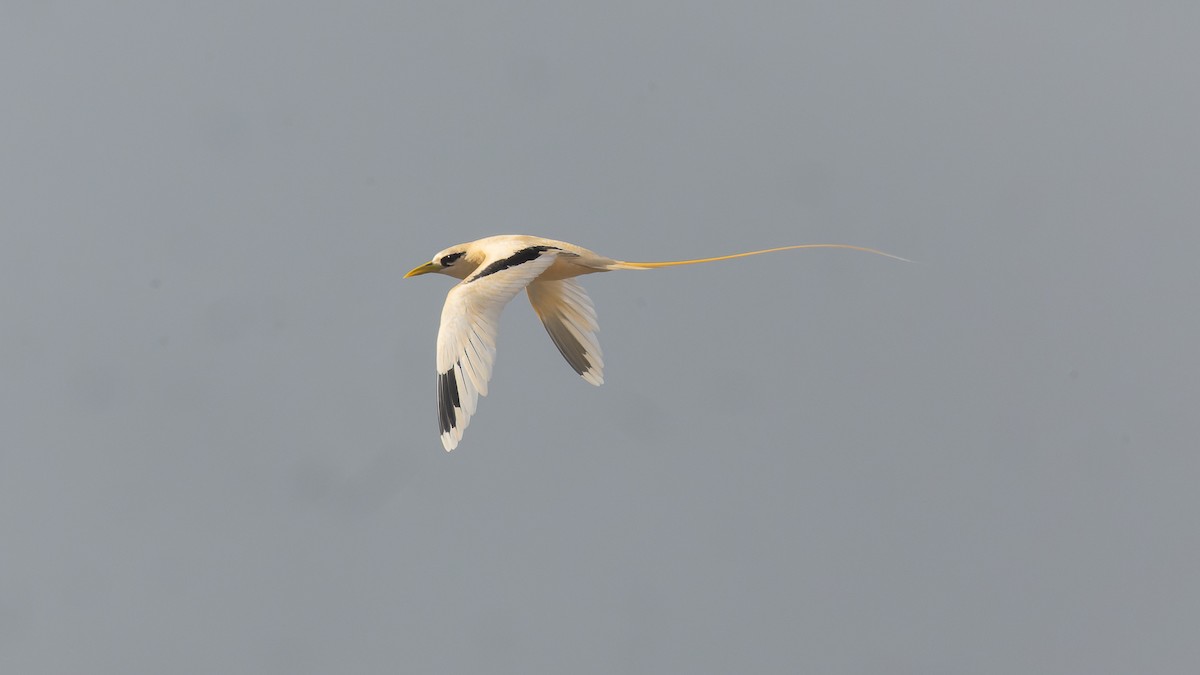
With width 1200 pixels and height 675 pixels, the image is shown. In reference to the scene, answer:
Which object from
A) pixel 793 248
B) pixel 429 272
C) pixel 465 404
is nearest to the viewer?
pixel 465 404

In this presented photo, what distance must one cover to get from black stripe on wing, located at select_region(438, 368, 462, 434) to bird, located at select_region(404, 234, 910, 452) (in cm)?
2

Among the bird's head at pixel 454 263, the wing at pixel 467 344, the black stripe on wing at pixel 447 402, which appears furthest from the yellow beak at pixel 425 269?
the black stripe on wing at pixel 447 402

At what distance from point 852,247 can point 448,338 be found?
7.11 metres

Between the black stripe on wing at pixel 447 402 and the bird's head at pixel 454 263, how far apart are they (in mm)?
5060

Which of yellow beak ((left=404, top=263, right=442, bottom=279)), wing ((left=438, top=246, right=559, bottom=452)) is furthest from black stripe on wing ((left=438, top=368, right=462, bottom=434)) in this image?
yellow beak ((left=404, top=263, right=442, bottom=279))

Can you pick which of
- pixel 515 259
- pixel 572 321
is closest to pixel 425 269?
pixel 515 259

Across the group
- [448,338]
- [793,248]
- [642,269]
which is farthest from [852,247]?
[448,338]

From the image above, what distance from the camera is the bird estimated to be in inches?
1112

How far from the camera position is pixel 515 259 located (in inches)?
1237

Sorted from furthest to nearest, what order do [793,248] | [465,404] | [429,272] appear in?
[429,272]
[793,248]
[465,404]

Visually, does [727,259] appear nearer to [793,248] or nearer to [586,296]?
[793,248]

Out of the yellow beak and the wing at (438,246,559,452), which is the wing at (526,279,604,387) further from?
the wing at (438,246,559,452)

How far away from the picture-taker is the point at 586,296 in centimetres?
3531

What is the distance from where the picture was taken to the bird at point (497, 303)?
2823 centimetres
